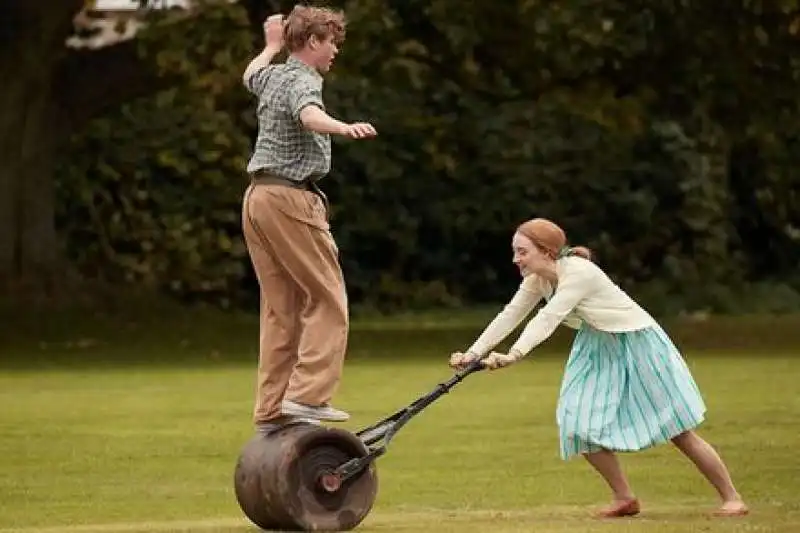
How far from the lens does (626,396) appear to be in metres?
10.3

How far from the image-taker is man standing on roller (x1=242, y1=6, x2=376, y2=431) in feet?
30.7

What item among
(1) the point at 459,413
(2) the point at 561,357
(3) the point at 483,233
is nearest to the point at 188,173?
(3) the point at 483,233

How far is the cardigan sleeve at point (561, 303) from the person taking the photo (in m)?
9.96

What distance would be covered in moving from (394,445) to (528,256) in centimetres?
528

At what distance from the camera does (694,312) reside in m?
33.0

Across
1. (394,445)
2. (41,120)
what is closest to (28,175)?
(41,120)

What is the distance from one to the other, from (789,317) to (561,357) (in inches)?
350

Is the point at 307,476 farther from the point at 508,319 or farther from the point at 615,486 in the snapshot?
the point at 615,486

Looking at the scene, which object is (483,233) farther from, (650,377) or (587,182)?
(650,377)

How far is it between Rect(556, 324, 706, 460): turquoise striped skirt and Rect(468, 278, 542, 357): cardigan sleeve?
288 millimetres

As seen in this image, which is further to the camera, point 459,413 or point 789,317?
point 789,317

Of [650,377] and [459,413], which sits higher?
[650,377]

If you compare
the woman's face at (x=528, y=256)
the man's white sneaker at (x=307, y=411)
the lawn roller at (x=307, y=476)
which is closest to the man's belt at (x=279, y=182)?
the man's white sneaker at (x=307, y=411)

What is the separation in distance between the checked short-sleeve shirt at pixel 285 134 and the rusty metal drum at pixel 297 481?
3.38ft
